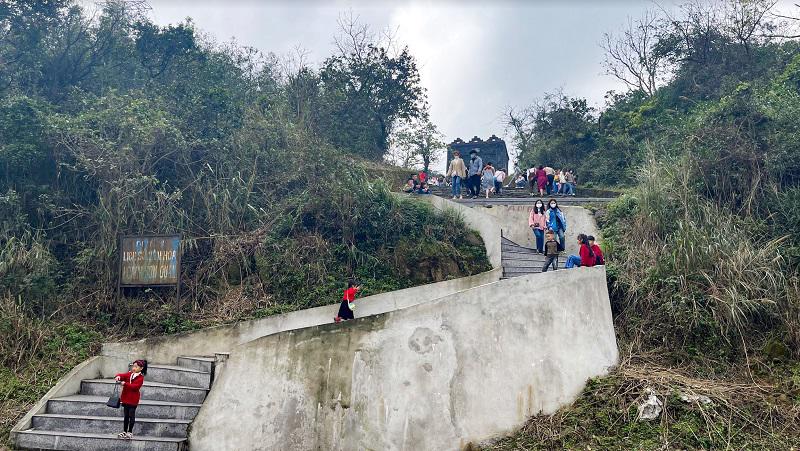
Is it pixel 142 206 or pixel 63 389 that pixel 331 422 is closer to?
pixel 63 389

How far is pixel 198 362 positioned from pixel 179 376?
0.38 m

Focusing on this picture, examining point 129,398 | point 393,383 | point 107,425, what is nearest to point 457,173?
point 393,383

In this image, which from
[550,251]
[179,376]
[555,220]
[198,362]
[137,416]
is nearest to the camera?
[137,416]

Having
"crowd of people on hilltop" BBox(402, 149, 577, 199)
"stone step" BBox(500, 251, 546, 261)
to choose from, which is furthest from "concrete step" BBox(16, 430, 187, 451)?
"crowd of people on hilltop" BBox(402, 149, 577, 199)

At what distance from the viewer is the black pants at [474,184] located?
16.5m

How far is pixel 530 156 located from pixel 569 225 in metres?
11.9

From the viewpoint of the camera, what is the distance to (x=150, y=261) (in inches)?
406

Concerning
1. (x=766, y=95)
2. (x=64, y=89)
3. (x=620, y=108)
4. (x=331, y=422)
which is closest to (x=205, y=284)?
(x=331, y=422)

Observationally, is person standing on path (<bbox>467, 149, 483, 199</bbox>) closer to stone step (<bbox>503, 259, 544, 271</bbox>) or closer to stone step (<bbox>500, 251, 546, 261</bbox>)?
stone step (<bbox>500, 251, 546, 261</bbox>)

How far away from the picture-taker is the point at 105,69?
1614 cm

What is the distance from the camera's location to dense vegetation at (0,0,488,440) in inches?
400

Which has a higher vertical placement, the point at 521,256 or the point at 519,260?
the point at 521,256

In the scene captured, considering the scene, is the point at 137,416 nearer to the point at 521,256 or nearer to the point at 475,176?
the point at 521,256

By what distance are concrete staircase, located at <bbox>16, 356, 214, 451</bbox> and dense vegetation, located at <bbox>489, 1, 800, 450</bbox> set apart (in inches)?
173
